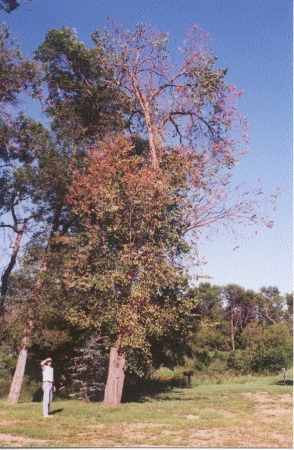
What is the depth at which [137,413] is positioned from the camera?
10.8 meters

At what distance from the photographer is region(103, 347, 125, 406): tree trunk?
13.5 metres

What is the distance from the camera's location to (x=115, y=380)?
13.7 m

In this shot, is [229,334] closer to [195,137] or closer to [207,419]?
[195,137]

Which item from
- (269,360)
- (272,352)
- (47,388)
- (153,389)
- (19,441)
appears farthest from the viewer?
(269,360)

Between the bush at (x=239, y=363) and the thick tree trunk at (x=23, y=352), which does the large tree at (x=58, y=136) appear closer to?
the thick tree trunk at (x=23, y=352)

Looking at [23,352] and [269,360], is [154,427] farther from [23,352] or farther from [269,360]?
[269,360]

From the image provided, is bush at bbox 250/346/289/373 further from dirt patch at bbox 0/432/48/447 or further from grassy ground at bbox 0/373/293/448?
dirt patch at bbox 0/432/48/447

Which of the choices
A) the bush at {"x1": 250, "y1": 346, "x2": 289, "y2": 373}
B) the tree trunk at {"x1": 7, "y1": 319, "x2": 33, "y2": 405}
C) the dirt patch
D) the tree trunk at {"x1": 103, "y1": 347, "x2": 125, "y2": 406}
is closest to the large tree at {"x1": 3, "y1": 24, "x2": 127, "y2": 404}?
the tree trunk at {"x1": 7, "y1": 319, "x2": 33, "y2": 405}

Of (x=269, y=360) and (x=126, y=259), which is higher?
(x=126, y=259)

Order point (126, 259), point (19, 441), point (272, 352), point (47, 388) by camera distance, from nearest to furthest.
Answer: point (19, 441)
point (47, 388)
point (126, 259)
point (272, 352)

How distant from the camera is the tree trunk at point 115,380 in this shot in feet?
44.4

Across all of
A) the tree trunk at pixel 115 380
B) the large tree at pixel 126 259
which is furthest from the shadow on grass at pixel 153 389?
the large tree at pixel 126 259

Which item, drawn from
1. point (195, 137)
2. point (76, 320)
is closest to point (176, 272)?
point (76, 320)

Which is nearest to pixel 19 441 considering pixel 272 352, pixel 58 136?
pixel 58 136
